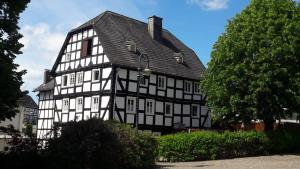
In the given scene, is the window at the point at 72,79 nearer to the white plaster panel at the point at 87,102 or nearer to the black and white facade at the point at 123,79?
the black and white facade at the point at 123,79

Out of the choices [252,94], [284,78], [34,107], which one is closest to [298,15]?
[284,78]

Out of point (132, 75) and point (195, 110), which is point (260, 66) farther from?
point (195, 110)

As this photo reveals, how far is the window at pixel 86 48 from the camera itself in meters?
39.2

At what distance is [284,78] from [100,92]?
15.7 m

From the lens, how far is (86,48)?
39.3m

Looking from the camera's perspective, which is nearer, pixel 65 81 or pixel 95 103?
pixel 95 103

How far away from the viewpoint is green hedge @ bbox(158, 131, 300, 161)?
23922 mm

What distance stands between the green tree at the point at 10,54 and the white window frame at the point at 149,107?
2300 cm

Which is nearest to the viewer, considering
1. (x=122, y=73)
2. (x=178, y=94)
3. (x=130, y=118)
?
(x=122, y=73)

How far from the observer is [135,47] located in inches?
1555

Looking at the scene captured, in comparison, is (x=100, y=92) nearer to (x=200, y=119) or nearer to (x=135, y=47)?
(x=135, y=47)

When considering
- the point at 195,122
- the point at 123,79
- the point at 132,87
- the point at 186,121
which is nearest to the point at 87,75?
the point at 123,79

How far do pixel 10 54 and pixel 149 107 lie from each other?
23893 millimetres

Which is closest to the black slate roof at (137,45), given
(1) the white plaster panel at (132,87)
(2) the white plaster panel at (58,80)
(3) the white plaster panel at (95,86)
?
(2) the white plaster panel at (58,80)
